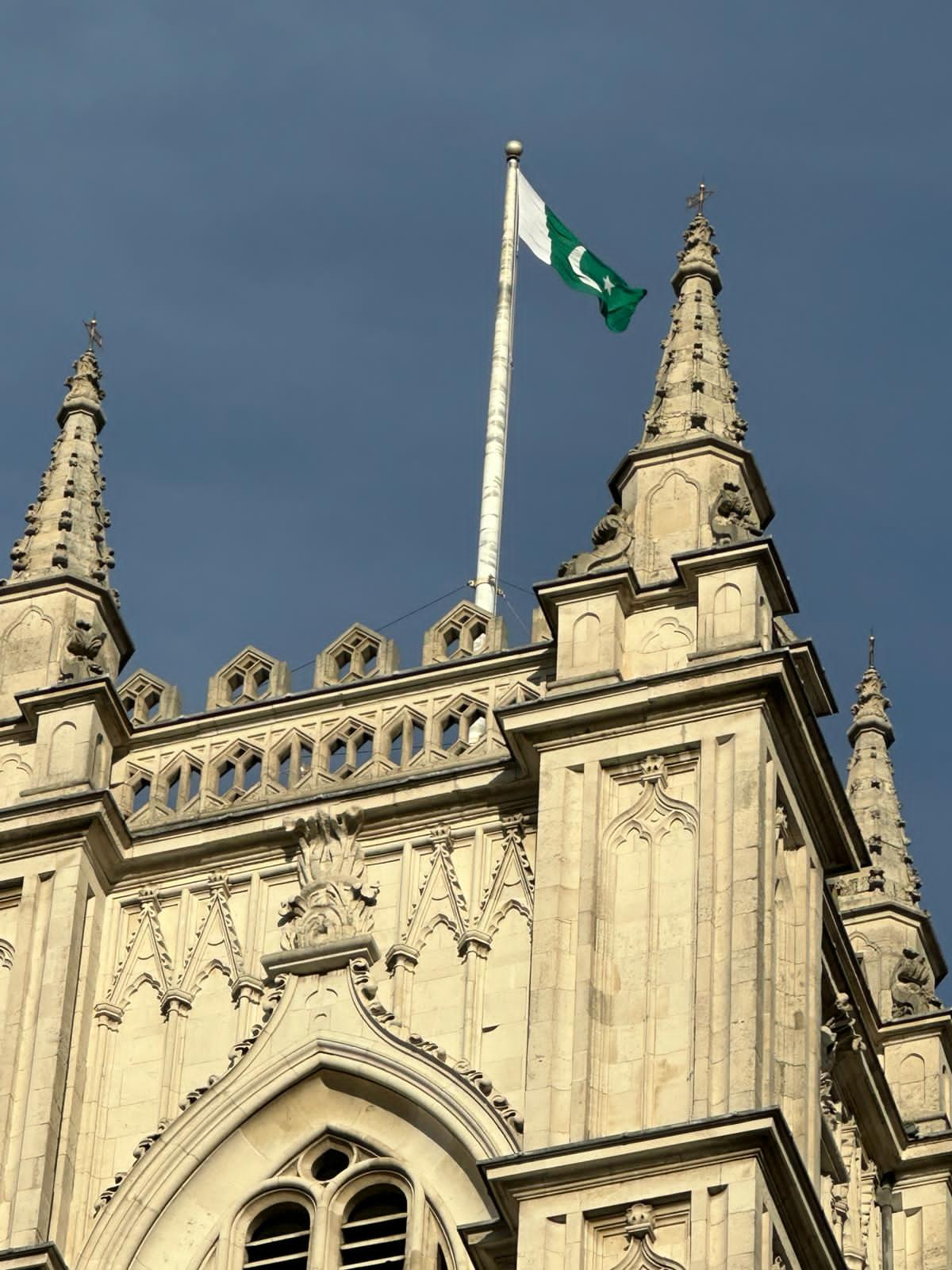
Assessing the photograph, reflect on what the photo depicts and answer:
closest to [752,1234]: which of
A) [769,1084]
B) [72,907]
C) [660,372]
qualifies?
[769,1084]

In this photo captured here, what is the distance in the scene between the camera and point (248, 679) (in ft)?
137

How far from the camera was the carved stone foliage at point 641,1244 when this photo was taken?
35.4m

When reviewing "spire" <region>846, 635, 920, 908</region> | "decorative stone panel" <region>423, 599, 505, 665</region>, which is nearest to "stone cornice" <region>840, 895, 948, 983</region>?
"spire" <region>846, 635, 920, 908</region>

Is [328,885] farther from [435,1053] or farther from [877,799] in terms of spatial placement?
[877,799]

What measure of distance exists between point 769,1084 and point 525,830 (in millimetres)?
3675

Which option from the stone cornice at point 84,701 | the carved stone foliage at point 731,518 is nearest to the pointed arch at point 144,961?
the stone cornice at point 84,701

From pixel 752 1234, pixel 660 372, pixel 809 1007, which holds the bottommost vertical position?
pixel 752 1234

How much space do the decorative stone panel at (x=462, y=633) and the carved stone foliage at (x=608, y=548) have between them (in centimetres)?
118

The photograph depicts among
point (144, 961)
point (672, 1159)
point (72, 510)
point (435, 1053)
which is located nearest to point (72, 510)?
point (72, 510)

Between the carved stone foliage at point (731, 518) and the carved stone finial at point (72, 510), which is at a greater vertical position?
the carved stone finial at point (72, 510)

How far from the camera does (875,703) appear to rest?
48.5m

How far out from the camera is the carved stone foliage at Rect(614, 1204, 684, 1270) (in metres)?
35.4

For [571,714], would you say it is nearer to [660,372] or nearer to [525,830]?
[525,830]

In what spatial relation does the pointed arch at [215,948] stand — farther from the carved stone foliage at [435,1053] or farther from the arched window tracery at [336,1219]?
the arched window tracery at [336,1219]
